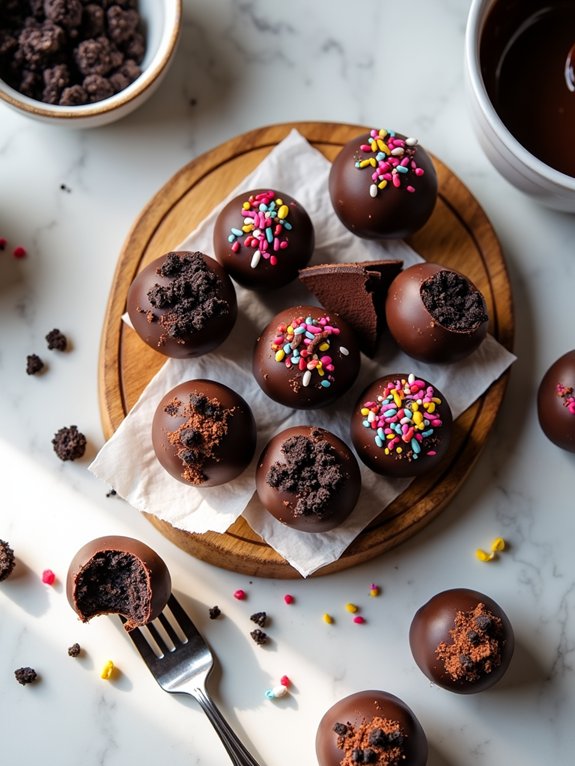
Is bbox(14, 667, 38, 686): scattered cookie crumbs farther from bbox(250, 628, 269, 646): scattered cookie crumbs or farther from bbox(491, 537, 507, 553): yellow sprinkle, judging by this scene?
bbox(491, 537, 507, 553): yellow sprinkle

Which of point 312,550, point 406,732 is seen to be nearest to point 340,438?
point 312,550

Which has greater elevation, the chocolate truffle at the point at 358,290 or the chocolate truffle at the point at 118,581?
the chocolate truffle at the point at 358,290

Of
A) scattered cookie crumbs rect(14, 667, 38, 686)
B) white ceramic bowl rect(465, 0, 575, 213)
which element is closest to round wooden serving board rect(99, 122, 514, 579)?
white ceramic bowl rect(465, 0, 575, 213)

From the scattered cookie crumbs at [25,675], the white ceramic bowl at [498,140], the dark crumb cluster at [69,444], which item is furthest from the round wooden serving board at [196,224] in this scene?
the scattered cookie crumbs at [25,675]

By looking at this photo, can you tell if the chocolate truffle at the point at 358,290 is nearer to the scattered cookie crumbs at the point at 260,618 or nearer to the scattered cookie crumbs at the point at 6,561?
the scattered cookie crumbs at the point at 260,618

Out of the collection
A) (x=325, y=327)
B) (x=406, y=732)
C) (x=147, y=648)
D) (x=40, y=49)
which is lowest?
(x=406, y=732)

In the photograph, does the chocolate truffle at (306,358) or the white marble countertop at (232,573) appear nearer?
the chocolate truffle at (306,358)

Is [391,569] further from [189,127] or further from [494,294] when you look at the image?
[189,127]
